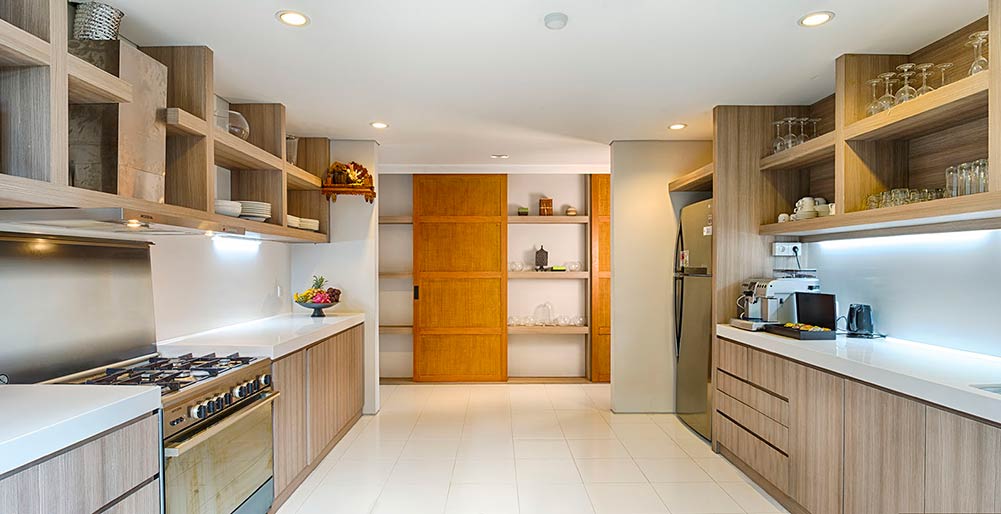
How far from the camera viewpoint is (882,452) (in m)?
2.32

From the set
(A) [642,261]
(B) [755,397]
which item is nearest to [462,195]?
(A) [642,261]

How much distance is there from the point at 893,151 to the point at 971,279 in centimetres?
85

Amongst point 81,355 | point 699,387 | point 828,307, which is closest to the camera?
point 81,355

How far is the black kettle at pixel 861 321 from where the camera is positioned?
3242 mm

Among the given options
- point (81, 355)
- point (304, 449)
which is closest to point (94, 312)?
point (81, 355)

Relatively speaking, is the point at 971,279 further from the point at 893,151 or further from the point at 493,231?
the point at 493,231

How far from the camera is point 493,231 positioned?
6.47 meters

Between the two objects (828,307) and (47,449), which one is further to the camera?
(828,307)

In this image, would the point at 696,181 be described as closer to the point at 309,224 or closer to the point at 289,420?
the point at 309,224

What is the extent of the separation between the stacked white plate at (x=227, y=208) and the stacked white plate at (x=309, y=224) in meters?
1.21

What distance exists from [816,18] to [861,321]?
1.80 m

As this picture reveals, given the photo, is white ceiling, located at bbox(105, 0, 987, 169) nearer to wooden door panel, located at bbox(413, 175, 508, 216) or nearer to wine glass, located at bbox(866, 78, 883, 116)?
wine glass, located at bbox(866, 78, 883, 116)

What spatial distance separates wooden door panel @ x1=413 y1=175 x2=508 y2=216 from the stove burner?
3.83 metres

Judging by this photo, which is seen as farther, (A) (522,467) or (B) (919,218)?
(A) (522,467)
